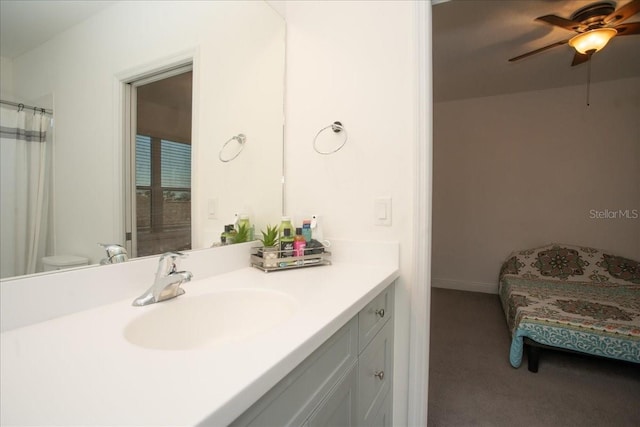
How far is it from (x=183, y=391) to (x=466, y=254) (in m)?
4.30

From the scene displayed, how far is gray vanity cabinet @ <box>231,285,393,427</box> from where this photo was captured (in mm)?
570

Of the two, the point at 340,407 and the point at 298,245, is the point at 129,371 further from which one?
the point at 298,245

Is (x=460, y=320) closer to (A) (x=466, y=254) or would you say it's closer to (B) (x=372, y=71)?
(A) (x=466, y=254)

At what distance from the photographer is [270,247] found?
1.37m

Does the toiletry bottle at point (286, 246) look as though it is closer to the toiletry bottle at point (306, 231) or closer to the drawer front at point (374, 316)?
the toiletry bottle at point (306, 231)

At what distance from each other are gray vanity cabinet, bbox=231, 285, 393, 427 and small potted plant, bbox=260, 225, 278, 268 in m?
0.46

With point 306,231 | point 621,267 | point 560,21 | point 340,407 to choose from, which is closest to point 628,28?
point 560,21

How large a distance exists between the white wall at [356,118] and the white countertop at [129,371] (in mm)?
671

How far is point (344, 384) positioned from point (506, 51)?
3.15 metres

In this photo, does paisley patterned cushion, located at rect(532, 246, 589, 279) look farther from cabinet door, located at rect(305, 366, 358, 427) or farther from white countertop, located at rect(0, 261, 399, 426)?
white countertop, located at rect(0, 261, 399, 426)

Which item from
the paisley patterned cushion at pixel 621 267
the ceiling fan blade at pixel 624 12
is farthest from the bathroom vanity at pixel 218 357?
the paisley patterned cushion at pixel 621 267

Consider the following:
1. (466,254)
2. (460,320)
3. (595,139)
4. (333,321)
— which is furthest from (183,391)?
(595,139)

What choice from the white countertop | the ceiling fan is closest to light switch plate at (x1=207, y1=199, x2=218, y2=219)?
the white countertop

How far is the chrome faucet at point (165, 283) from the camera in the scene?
33.8 inches
